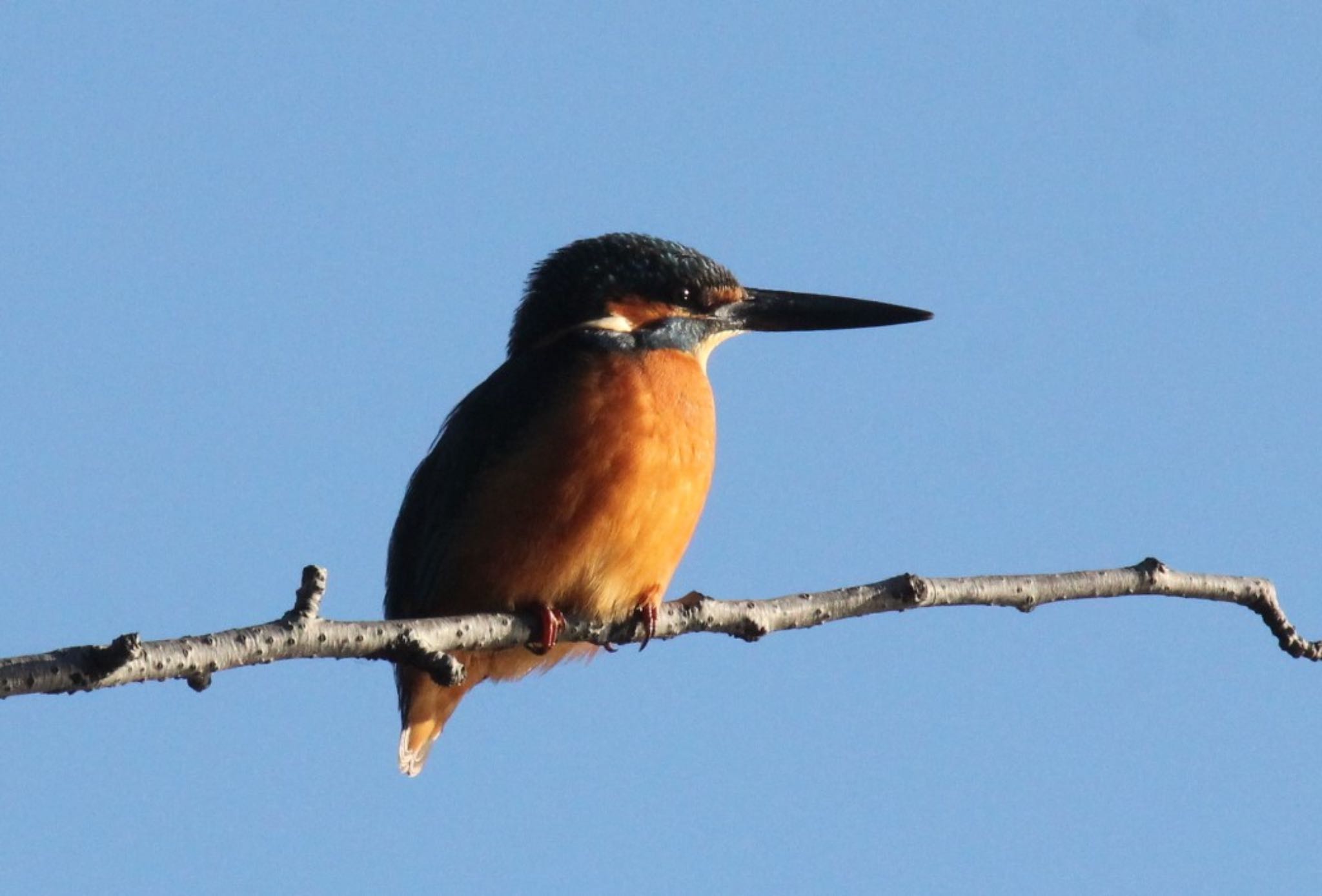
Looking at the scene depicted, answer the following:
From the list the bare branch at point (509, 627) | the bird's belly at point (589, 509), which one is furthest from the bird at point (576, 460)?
the bare branch at point (509, 627)

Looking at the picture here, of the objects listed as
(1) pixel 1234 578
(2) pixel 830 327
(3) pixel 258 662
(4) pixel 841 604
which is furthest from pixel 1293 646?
(3) pixel 258 662

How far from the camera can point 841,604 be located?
4562 millimetres

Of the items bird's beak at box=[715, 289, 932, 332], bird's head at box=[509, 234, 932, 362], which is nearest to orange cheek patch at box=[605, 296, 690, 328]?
bird's head at box=[509, 234, 932, 362]

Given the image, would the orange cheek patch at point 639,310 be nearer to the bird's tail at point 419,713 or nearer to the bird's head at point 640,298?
the bird's head at point 640,298

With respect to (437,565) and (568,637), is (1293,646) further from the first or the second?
(437,565)

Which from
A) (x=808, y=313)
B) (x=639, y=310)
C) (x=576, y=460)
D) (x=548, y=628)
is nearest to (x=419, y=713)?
(x=548, y=628)

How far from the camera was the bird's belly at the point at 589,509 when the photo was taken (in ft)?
17.4

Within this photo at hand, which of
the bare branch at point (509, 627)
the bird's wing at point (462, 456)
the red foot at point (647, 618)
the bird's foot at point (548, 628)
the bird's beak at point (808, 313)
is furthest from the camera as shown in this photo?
the bird's beak at point (808, 313)

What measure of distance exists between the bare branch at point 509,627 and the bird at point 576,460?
0.72ft

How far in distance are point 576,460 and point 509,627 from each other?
680mm

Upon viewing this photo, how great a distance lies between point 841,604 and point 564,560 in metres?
1.08

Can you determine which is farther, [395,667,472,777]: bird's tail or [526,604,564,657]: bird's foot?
[395,667,472,777]: bird's tail

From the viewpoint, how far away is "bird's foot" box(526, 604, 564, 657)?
5.16 m

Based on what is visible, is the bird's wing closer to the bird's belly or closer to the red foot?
the bird's belly
